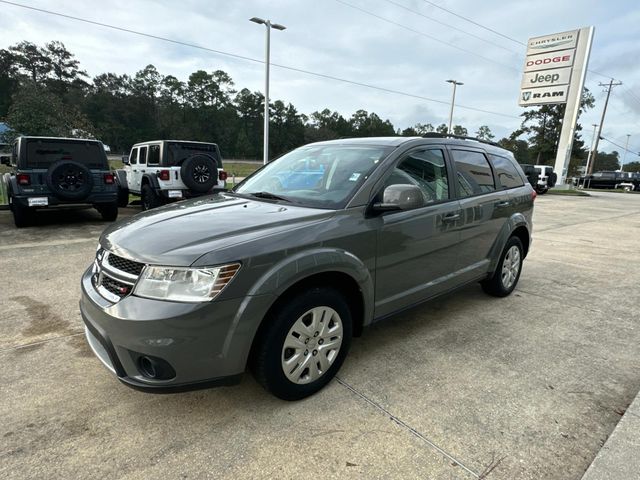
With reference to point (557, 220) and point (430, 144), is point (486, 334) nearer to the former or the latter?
point (430, 144)

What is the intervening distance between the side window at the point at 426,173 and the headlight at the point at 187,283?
1.48 metres

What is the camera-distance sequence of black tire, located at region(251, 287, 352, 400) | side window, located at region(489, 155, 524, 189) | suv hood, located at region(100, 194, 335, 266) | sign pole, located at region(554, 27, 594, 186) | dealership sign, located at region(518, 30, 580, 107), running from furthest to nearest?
dealership sign, located at region(518, 30, 580, 107) → sign pole, located at region(554, 27, 594, 186) → side window, located at region(489, 155, 524, 189) → black tire, located at region(251, 287, 352, 400) → suv hood, located at region(100, 194, 335, 266)

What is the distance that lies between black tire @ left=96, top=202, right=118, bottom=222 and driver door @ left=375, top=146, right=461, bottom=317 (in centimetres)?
726

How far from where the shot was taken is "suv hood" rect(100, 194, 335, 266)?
207 cm

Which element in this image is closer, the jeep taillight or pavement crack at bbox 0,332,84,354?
pavement crack at bbox 0,332,84,354

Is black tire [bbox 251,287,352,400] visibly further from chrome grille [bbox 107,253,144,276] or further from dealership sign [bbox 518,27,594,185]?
dealership sign [bbox 518,27,594,185]

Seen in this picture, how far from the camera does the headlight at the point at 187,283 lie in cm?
199

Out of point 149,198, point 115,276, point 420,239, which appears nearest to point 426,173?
point 420,239

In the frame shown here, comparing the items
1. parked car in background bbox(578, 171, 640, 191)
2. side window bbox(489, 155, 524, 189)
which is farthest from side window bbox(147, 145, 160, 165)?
parked car in background bbox(578, 171, 640, 191)

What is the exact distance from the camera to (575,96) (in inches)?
995

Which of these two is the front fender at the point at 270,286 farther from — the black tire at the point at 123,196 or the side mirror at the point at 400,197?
the black tire at the point at 123,196

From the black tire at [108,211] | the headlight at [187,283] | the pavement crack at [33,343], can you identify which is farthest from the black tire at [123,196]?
the headlight at [187,283]

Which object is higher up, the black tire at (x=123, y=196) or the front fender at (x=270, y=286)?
the front fender at (x=270, y=286)

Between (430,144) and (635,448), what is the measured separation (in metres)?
2.43
